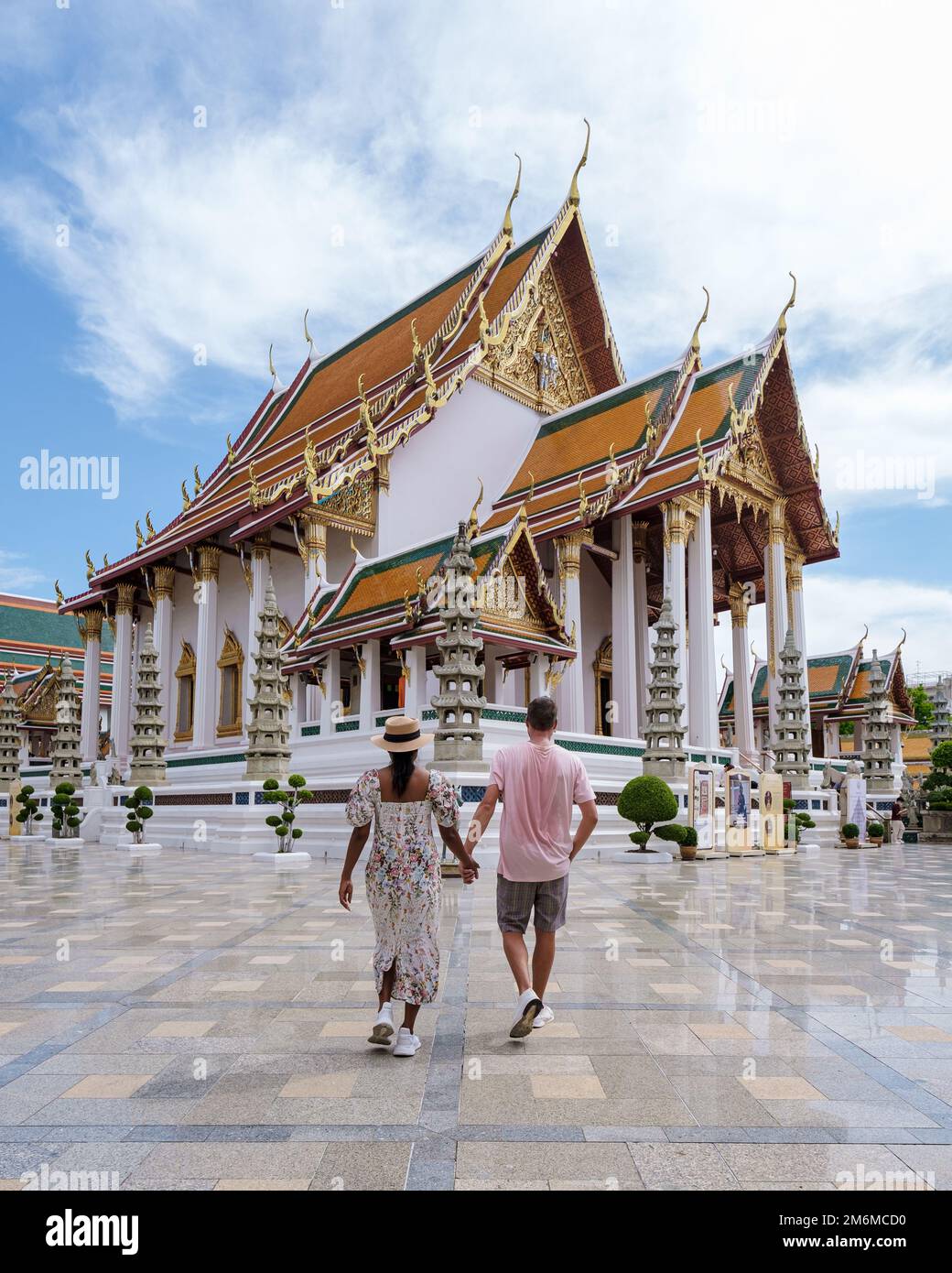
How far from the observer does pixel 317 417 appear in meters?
28.2

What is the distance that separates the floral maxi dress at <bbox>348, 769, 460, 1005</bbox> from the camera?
4285 millimetres

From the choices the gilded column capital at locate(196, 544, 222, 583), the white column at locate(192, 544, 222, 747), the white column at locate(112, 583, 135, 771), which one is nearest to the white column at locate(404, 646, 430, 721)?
the white column at locate(192, 544, 222, 747)

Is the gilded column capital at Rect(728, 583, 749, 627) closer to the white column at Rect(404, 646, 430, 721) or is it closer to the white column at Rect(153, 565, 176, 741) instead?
the white column at Rect(404, 646, 430, 721)

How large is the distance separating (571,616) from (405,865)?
60.5ft

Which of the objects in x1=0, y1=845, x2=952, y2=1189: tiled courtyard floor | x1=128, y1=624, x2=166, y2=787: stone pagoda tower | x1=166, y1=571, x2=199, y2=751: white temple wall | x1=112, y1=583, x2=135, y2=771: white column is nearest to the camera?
x1=0, y1=845, x2=952, y2=1189: tiled courtyard floor

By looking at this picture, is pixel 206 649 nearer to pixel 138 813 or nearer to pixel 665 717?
pixel 138 813

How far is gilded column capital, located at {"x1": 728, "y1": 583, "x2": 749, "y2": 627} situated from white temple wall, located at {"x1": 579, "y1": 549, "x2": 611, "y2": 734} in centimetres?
694

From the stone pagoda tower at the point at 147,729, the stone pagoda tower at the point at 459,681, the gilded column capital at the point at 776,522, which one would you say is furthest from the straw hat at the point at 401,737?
the gilded column capital at the point at 776,522

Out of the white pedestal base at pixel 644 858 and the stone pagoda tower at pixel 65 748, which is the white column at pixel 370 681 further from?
the stone pagoda tower at pixel 65 748

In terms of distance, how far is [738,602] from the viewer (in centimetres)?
3222

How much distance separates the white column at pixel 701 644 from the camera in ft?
77.3

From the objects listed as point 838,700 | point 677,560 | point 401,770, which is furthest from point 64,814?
point 838,700

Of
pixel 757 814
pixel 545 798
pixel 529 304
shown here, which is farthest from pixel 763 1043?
pixel 529 304
